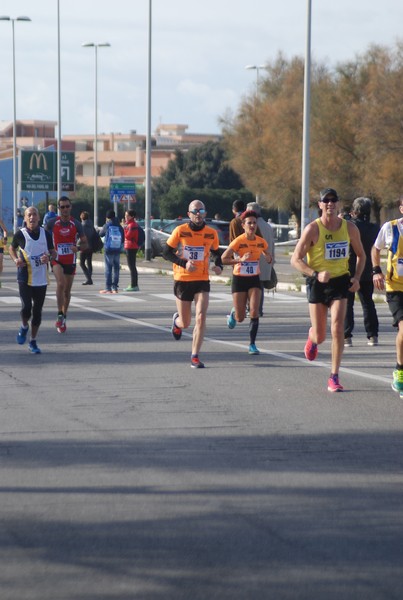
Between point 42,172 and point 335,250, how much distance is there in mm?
50206

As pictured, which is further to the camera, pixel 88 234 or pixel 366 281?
pixel 88 234

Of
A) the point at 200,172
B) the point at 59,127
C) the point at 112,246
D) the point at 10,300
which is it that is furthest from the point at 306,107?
the point at 200,172

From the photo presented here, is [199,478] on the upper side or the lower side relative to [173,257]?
lower

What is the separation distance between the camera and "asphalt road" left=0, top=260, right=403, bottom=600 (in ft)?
18.9

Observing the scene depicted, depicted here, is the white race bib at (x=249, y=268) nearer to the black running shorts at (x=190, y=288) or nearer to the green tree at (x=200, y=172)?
the black running shorts at (x=190, y=288)

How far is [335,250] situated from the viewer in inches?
464

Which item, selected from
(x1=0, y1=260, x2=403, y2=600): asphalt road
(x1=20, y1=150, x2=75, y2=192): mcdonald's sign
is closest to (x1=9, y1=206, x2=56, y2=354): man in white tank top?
(x1=0, y1=260, x2=403, y2=600): asphalt road

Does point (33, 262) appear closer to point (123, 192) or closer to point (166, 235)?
point (166, 235)

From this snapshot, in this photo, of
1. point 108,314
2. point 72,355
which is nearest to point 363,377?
point 72,355

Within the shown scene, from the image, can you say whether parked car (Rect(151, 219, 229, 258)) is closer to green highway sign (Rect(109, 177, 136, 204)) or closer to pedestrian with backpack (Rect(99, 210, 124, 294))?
green highway sign (Rect(109, 177, 136, 204))

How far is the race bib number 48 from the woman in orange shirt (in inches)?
116

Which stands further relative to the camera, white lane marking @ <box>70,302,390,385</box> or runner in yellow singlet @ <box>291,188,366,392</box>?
white lane marking @ <box>70,302,390,385</box>

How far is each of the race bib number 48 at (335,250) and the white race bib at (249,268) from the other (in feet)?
9.89

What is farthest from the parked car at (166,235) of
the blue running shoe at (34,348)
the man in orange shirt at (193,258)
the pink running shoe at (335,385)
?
the pink running shoe at (335,385)
